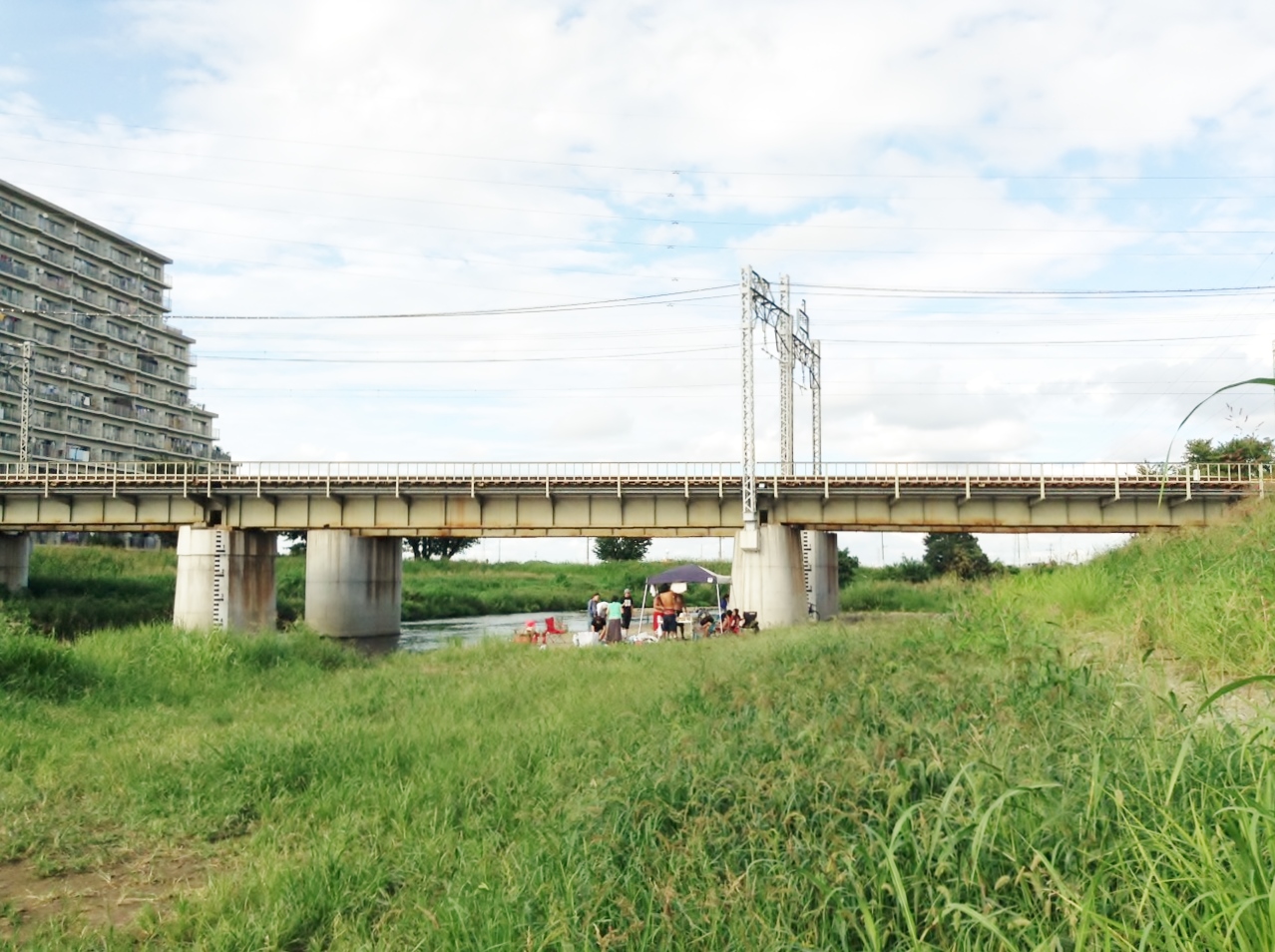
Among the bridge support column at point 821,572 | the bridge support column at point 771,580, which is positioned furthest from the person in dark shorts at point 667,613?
the bridge support column at point 821,572

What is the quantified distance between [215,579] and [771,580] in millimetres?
22777

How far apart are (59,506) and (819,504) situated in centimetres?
3172

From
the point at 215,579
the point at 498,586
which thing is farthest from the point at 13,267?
the point at 215,579

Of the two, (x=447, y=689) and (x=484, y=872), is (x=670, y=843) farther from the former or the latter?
(x=447, y=689)

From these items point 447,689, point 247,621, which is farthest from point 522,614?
point 447,689

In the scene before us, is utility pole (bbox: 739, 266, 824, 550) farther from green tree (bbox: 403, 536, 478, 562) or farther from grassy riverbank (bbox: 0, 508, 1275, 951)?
green tree (bbox: 403, 536, 478, 562)

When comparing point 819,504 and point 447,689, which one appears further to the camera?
point 819,504

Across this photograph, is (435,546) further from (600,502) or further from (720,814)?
(720,814)

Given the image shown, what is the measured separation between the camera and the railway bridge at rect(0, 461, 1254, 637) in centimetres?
3875

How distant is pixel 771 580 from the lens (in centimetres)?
3916

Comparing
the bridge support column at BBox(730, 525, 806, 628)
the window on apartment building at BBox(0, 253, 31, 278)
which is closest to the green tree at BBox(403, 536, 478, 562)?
the window on apartment building at BBox(0, 253, 31, 278)

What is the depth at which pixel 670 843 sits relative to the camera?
5.08 meters

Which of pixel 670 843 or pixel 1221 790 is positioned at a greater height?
pixel 1221 790

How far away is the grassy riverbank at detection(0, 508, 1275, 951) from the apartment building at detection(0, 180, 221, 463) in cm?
8060
